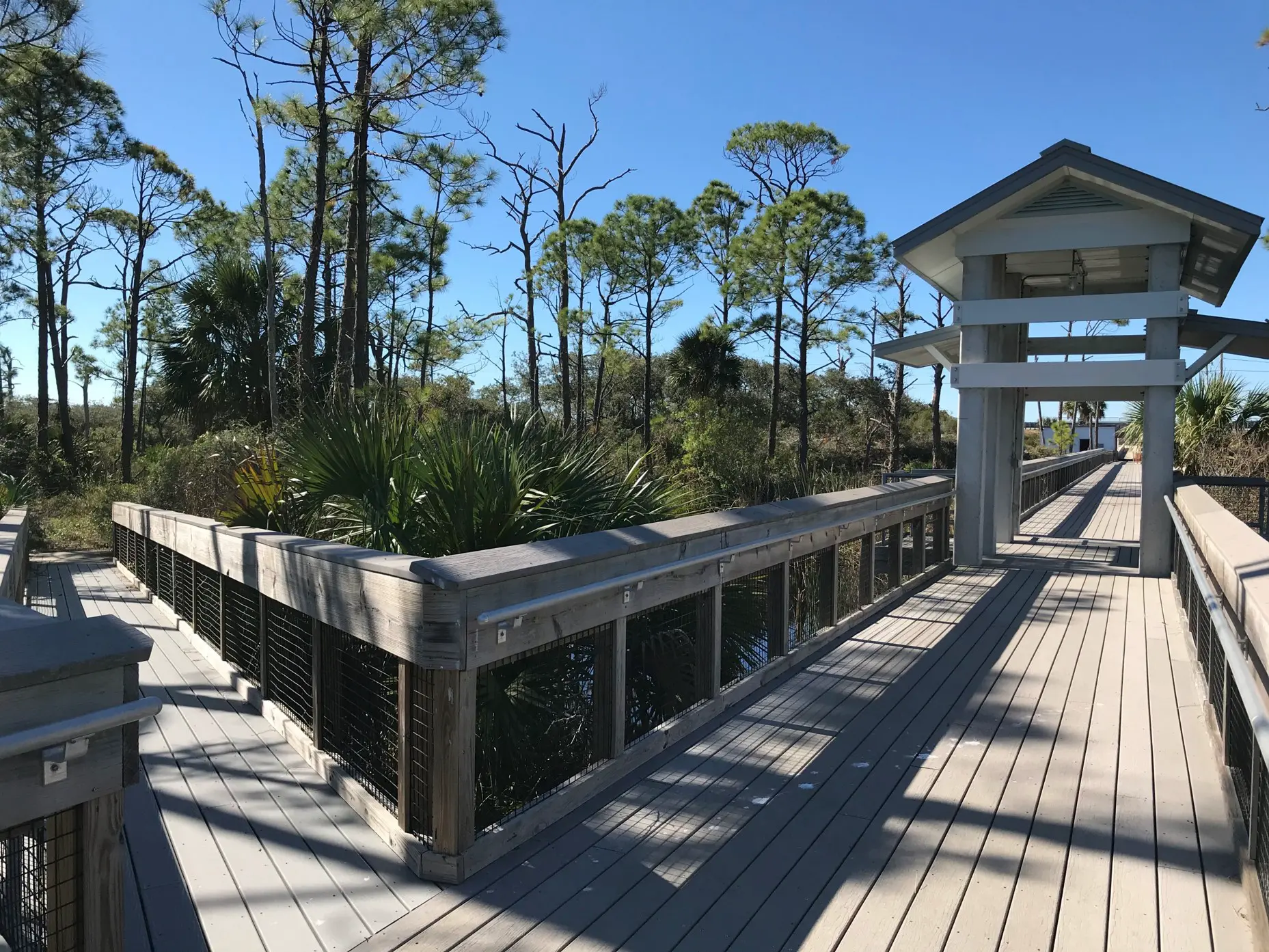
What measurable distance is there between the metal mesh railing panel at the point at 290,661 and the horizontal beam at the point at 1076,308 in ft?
23.8

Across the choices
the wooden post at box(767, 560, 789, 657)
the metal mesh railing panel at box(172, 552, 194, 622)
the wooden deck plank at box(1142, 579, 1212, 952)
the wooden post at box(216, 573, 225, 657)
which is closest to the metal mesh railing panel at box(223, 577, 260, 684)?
the wooden post at box(216, 573, 225, 657)

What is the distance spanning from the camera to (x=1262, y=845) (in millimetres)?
2441

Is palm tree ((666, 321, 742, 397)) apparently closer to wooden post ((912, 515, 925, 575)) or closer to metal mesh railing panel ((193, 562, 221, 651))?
wooden post ((912, 515, 925, 575))

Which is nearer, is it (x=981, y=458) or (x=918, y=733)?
(x=918, y=733)

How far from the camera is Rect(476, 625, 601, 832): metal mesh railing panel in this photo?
362 centimetres

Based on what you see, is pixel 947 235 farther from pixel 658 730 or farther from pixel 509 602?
pixel 509 602

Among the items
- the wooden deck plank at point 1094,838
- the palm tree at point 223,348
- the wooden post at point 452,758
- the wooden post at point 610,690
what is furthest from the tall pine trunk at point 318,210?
the wooden deck plank at point 1094,838

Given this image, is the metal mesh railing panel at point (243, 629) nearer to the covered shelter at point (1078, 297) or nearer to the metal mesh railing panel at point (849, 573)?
the metal mesh railing panel at point (849, 573)

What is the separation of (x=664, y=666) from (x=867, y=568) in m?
2.63

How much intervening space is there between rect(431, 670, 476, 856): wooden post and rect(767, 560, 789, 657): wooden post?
8.38ft

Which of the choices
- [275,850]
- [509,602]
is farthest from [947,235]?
[275,850]

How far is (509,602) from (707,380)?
26866mm

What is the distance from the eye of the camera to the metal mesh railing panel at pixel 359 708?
11.0ft

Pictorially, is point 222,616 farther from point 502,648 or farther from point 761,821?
point 761,821
